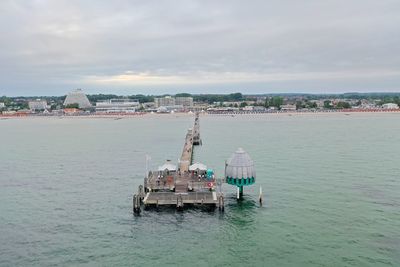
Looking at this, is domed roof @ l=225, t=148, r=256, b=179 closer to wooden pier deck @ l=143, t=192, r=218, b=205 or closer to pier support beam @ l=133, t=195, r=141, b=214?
wooden pier deck @ l=143, t=192, r=218, b=205

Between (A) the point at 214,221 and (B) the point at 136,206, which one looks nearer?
(A) the point at 214,221

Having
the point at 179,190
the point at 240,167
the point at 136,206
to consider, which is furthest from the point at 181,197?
the point at 240,167

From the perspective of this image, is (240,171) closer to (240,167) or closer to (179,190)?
(240,167)

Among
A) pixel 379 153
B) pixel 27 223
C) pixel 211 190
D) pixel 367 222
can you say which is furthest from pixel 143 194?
pixel 379 153

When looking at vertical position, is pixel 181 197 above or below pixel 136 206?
above

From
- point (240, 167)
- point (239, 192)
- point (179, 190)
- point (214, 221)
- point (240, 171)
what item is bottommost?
point (214, 221)

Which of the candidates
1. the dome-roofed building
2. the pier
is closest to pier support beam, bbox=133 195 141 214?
the pier

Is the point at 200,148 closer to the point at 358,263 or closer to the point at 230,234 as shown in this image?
the point at 230,234

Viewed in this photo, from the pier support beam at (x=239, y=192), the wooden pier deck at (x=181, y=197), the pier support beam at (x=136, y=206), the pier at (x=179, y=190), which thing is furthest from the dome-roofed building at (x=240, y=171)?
the pier support beam at (x=136, y=206)
